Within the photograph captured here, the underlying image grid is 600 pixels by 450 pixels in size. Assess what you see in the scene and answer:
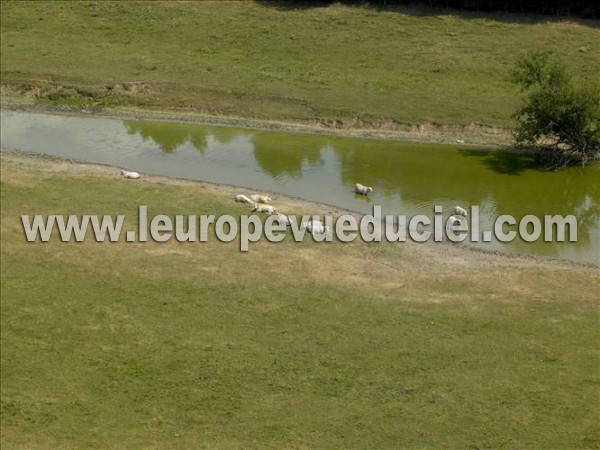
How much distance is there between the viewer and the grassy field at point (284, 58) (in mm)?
45625

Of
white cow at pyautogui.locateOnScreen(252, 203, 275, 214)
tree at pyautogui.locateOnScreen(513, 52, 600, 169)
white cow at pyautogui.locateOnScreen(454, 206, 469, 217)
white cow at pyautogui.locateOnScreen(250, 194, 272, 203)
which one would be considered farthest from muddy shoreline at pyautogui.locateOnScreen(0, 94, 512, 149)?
white cow at pyautogui.locateOnScreen(252, 203, 275, 214)

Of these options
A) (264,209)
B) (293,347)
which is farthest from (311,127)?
(293,347)

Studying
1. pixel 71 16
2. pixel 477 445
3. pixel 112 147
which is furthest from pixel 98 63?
pixel 477 445

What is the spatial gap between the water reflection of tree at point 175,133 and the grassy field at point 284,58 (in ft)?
8.60

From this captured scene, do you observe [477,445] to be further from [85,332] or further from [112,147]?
[112,147]

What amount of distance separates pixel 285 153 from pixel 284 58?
14203 mm

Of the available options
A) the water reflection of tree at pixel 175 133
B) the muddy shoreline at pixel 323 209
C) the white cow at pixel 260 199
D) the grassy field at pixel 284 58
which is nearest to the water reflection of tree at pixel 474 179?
the muddy shoreline at pixel 323 209

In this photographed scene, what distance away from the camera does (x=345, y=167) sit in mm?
37750

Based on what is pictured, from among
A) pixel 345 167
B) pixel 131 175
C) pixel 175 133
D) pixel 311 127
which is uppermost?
pixel 311 127

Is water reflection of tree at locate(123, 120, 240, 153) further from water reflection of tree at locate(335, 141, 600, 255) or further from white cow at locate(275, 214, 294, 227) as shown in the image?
white cow at locate(275, 214, 294, 227)

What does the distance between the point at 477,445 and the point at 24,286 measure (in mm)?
15193

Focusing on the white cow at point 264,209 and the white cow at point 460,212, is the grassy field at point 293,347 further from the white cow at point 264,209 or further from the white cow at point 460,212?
the white cow at point 460,212

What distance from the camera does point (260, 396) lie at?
20.1 m

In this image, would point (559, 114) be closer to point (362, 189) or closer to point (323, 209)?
point (362, 189)
